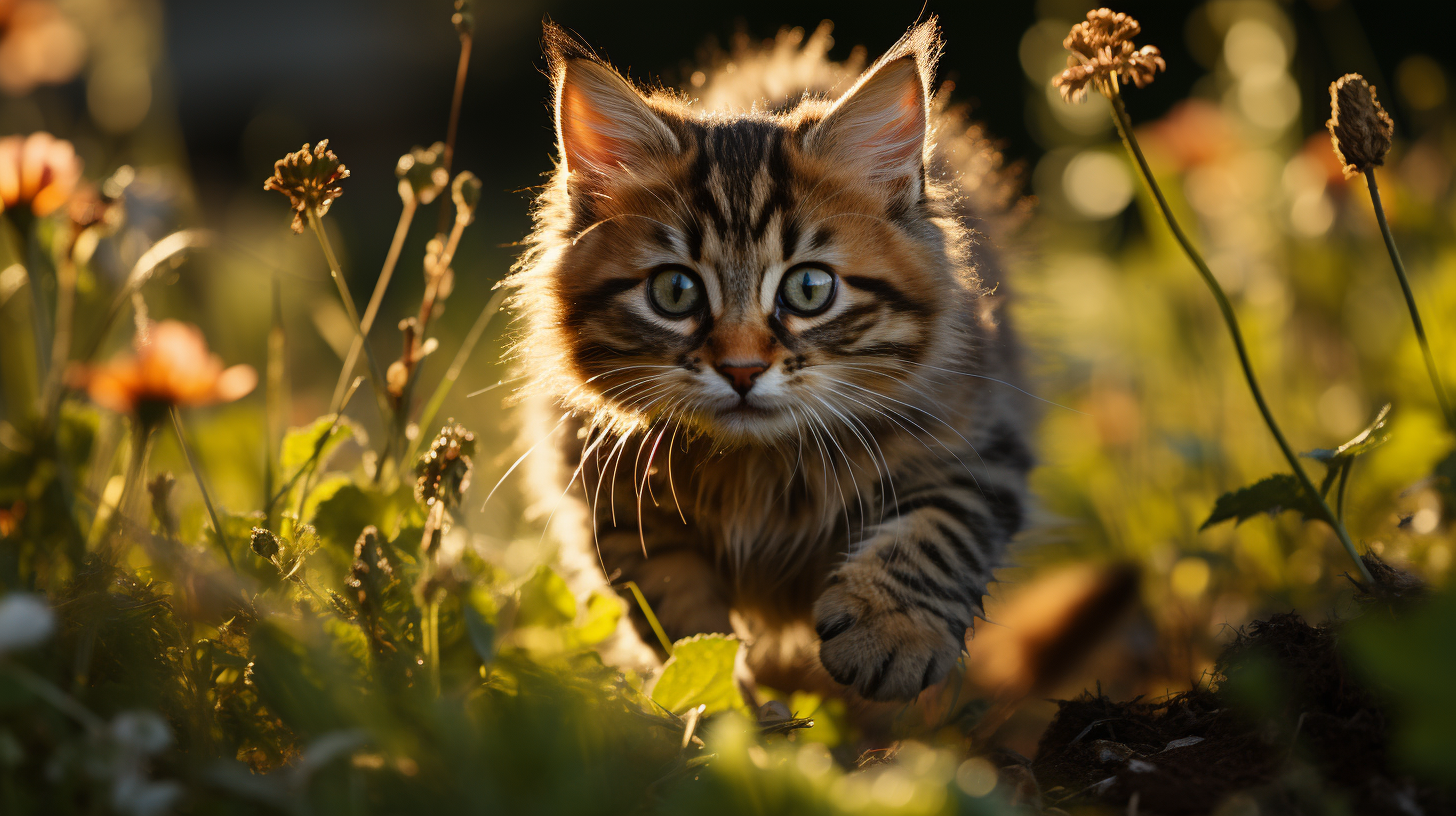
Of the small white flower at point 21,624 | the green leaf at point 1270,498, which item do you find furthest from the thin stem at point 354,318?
the green leaf at point 1270,498

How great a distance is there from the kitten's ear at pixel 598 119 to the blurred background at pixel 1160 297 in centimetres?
8

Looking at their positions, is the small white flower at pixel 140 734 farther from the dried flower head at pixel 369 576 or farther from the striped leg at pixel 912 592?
the striped leg at pixel 912 592

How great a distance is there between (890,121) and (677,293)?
1.36ft

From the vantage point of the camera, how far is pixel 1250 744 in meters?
0.95

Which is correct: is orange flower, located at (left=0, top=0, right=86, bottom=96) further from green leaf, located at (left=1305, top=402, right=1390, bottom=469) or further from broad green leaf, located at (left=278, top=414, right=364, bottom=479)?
green leaf, located at (left=1305, top=402, right=1390, bottom=469)

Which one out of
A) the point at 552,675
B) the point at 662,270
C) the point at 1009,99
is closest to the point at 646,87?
the point at 662,270

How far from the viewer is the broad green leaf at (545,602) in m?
1.09

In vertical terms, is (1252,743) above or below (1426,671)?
below

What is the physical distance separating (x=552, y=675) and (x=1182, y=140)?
86.1 inches

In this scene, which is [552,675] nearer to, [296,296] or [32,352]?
[32,352]

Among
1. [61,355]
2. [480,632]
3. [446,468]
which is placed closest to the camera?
[480,632]

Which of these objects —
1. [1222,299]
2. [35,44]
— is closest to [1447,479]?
[1222,299]

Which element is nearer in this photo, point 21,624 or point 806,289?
point 21,624

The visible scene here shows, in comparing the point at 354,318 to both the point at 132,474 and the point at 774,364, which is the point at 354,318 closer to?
the point at 132,474
